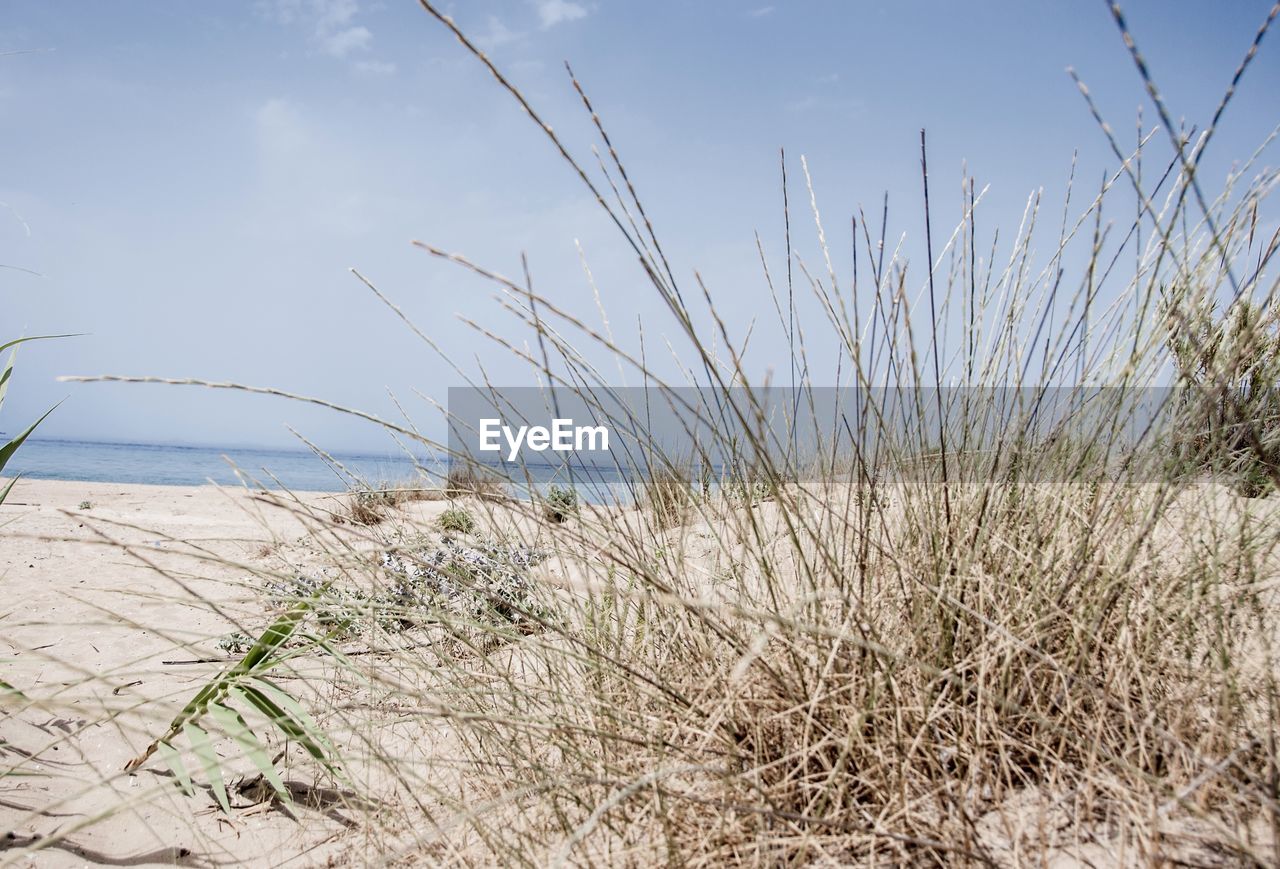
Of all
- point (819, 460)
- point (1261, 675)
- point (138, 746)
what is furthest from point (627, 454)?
point (138, 746)

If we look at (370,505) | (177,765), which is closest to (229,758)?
(177,765)

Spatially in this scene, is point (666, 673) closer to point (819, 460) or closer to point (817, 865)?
point (817, 865)

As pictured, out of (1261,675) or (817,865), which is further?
(1261,675)

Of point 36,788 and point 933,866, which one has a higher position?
point 933,866

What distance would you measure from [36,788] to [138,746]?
32 centimetres

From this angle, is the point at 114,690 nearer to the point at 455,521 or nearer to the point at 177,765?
the point at 177,765

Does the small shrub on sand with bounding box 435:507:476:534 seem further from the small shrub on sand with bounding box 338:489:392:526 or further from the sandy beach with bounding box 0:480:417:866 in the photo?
the sandy beach with bounding box 0:480:417:866

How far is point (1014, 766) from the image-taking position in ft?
3.42

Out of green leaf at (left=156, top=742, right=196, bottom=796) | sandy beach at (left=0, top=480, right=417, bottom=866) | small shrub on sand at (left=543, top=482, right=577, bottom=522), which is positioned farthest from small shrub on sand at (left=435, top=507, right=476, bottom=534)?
green leaf at (left=156, top=742, right=196, bottom=796)

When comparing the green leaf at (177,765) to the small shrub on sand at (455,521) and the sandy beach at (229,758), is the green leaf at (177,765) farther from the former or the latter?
the small shrub on sand at (455,521)

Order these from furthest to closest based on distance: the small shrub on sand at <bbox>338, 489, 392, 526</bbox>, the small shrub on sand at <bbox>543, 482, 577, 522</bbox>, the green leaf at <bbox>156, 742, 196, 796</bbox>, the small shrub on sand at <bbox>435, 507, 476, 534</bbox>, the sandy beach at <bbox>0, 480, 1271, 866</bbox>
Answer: the small shrub on sand at <bbox>435, 507, 476, 534</bbox> < the small shrub on sand at <bbox>338, 489, 392, 526</bbox> < the small shrub on sand at <bbox>543, 482, 577, 522</bbox> < the green leaf at <bbox>156, 742, 196, 796</bbox> < the sandy beach at <bbox>0, 480, 1271, 866</bbox>

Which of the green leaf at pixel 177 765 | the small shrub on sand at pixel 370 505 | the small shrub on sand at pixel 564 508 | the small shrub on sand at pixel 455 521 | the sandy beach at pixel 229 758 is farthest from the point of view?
the small shrub on sand at pixel 455 521

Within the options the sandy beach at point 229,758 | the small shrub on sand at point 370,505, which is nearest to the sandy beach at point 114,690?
the sandy beach at point 229,758

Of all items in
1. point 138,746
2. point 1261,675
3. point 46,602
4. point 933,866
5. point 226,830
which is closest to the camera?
point 933,866
